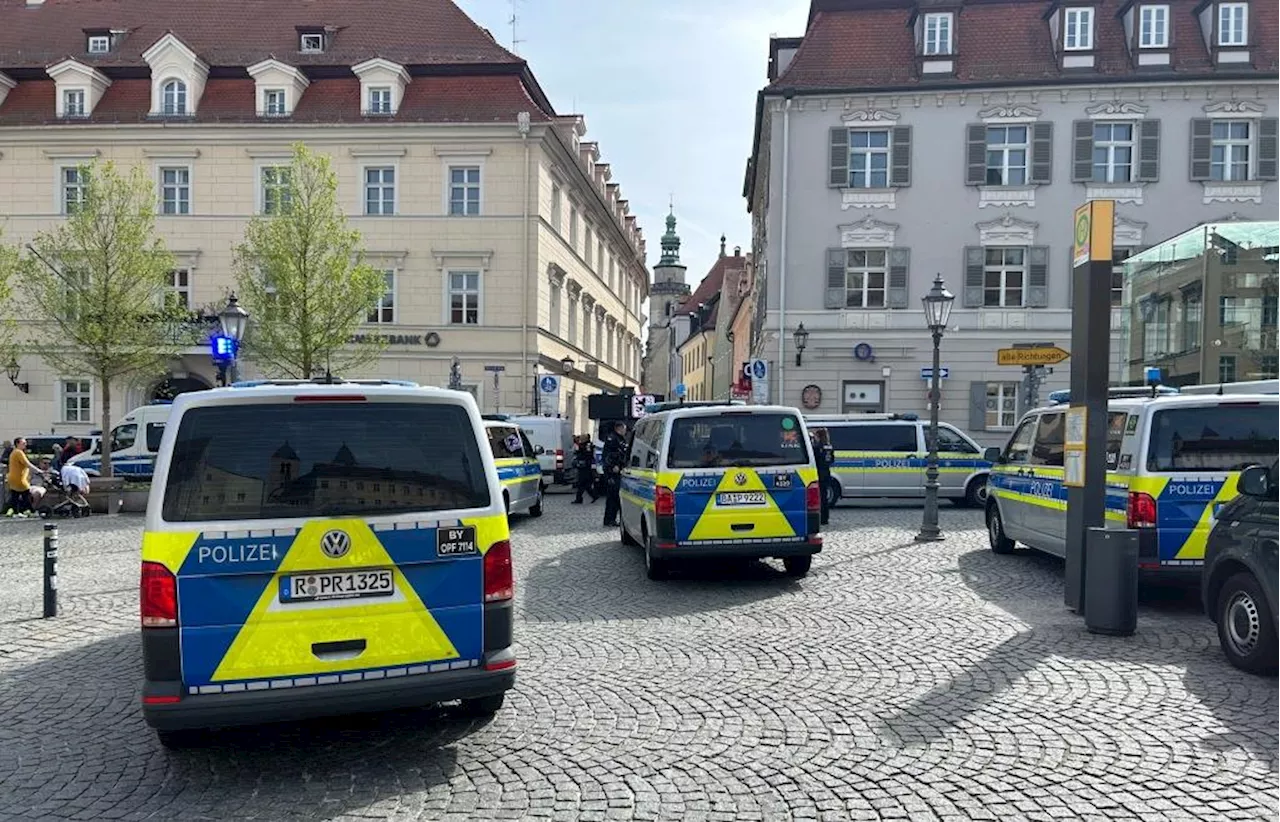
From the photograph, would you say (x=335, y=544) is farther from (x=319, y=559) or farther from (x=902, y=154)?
(x=902, y=154)

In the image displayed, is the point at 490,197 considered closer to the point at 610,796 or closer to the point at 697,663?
the point at 697,663

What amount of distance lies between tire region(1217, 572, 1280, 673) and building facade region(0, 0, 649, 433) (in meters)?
26.7

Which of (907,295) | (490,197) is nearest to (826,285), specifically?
(907,295)

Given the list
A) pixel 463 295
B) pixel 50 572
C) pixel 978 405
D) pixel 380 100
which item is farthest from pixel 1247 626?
pixel 380 100

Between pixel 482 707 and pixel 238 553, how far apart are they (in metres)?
1.74

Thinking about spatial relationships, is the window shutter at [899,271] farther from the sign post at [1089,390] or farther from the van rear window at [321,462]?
the van rear window at [321,462]

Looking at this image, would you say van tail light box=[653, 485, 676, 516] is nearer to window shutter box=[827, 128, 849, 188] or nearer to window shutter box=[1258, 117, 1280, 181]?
window shutter box=[827, 128, 849, 188]

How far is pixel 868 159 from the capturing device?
93.4 ft

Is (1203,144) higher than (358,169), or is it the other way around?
(358,169)

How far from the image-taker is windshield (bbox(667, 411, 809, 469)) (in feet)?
31.9

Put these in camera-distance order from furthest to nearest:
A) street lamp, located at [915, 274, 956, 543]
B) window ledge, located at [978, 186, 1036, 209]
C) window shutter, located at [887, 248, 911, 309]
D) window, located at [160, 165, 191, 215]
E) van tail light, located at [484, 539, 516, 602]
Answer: window, located at [160, 165, 191, 215] → window shutter, located at [887, 248, 911, 309] → window ledge, located at [978, 186, 1036, 209] → street lamp, located at [915, 274, 956, 543] → van tail light, located at [484, 539, 516, 602]

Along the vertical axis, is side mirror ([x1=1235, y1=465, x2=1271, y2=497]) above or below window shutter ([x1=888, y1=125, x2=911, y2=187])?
below

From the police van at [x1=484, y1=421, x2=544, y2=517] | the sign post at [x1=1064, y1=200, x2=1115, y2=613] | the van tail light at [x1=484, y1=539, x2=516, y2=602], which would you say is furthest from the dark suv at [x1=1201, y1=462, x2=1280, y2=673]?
the police van at [x1=484, y1=421, x2=544, y2=517]

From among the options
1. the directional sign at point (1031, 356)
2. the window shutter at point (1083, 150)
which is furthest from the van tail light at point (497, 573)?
the window shutter at point (1083, 150)
